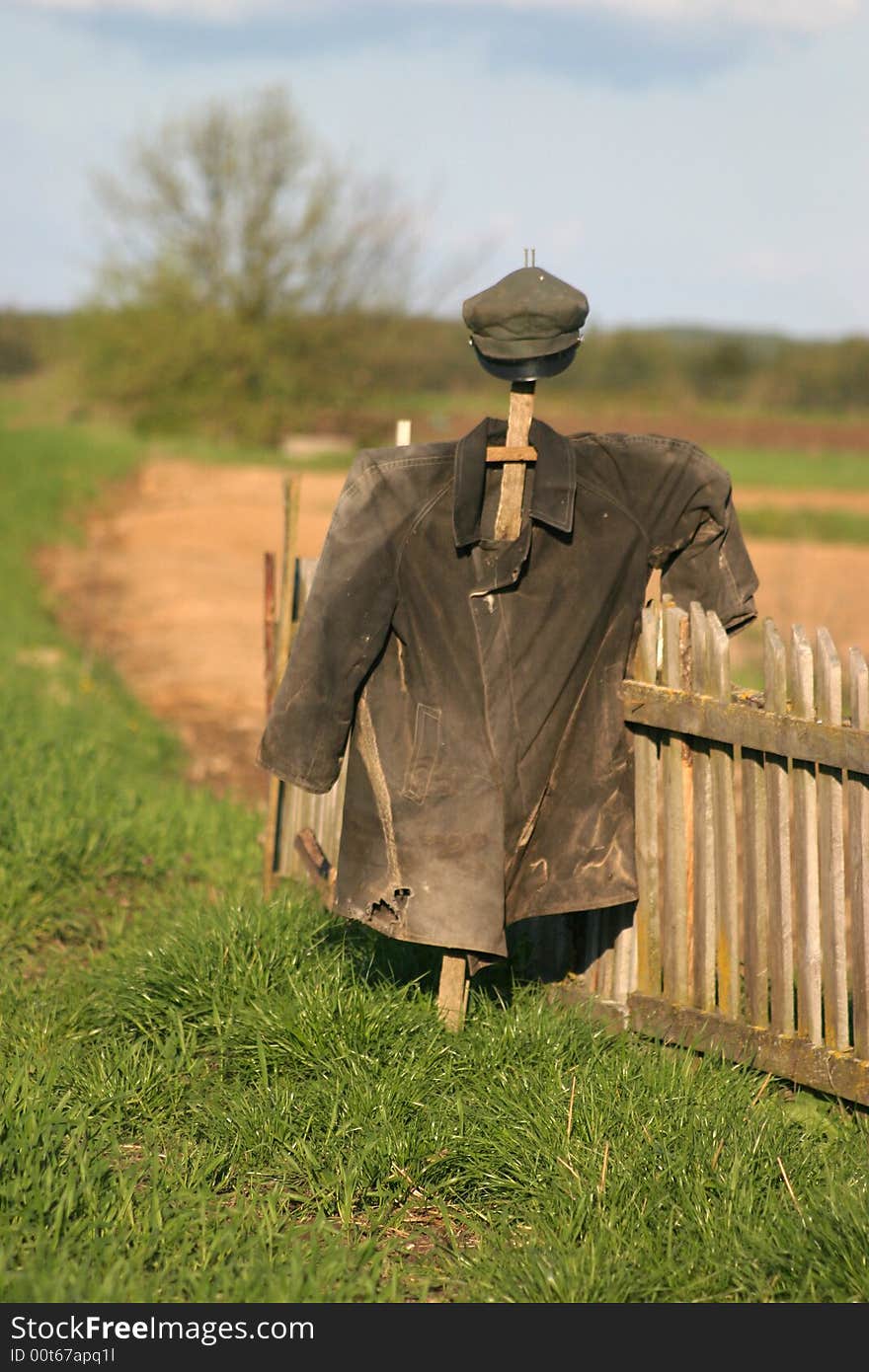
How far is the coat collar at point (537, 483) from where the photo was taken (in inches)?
139

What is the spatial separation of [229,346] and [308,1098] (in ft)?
129

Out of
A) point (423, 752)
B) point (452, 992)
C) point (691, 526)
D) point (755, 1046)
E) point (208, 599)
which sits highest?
point (208, 599)

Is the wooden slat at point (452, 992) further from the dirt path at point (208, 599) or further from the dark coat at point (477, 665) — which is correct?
the dirt path at point (208, 599)

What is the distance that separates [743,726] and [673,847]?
47 cm

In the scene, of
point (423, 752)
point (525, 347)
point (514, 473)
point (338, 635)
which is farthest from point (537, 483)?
point (423, 752)

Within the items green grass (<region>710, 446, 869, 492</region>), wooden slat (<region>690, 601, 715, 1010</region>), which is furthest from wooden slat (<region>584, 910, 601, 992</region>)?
green grass (<region>710, 446, 869, 492</region>)

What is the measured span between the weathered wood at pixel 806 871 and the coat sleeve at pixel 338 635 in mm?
1054

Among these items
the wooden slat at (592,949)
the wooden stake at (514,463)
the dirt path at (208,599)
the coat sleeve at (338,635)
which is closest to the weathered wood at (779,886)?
the wooden slat at (592,949)

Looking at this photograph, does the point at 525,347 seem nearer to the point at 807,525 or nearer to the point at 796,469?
the point at 807,525

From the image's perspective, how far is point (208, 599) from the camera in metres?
15.1

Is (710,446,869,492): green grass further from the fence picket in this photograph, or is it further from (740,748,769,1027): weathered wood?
(740,748,769,1027): weathered wood
